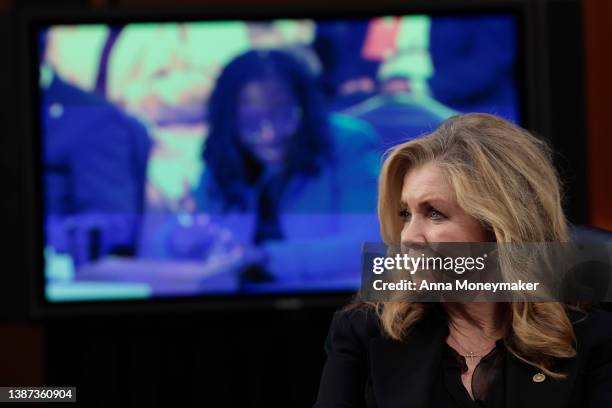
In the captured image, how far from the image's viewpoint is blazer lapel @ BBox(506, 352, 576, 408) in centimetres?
121

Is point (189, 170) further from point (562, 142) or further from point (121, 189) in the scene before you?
point (562, 142)

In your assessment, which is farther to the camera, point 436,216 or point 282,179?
point 282,179

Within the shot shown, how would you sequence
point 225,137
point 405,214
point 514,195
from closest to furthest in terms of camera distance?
point 514,195
point 405,214
point 225,137

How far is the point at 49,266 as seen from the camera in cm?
307

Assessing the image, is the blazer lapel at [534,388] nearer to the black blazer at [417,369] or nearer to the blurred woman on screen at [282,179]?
the black blazer at [417,369]

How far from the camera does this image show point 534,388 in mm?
1219

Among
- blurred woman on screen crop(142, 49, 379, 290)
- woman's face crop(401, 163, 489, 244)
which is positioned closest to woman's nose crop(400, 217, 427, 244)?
woman's face crop(401, 163, 489, 244)

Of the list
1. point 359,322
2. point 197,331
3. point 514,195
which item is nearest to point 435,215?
point 514,195

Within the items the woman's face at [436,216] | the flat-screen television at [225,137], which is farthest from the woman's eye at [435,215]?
the flat-screen television at [225,137]

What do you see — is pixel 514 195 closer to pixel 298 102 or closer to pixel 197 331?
pixel 298 102

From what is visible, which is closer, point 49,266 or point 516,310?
point 516,310

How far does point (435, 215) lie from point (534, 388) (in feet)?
0.91

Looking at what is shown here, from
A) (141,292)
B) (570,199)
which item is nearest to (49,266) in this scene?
(141,292)

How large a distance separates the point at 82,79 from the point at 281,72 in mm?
701
